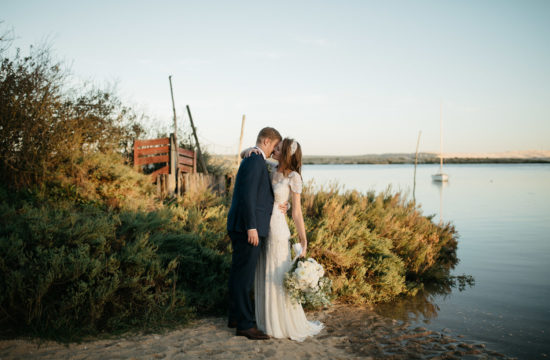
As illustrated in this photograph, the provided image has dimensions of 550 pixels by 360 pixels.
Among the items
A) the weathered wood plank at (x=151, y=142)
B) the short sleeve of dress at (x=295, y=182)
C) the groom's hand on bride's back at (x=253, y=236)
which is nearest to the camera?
the groom's hand on bride's back at (x=253, y=236)

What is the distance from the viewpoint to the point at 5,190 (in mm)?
7812

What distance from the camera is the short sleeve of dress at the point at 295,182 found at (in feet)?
14.0

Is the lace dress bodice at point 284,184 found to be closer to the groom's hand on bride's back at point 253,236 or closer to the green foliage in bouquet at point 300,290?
the groom's hand on bride's back at point 253,236

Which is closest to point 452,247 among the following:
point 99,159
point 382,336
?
point 382,336

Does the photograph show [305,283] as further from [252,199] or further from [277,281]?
[252,199]

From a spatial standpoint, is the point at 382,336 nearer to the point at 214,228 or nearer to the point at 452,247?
the point at 214,228

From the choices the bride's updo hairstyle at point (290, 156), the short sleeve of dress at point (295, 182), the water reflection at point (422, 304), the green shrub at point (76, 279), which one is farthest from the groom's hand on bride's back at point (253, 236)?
the water reflection at point (422, 304)

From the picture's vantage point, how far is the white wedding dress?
13.8 feet

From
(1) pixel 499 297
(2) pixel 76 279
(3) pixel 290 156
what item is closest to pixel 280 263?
(3) pixel 290 156

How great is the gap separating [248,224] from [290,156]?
0.93 metres

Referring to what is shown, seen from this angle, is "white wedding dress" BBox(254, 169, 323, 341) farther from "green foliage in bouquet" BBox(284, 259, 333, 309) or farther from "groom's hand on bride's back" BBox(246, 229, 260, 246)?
"groom's hand on bride's back" BBox(246, 229, 260, 246)

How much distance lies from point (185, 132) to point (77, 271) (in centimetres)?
1194

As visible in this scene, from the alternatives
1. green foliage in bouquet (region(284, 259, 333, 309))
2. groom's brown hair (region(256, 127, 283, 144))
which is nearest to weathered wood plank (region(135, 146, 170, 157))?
groom's brown hair (region(256, 127, 283, 144))

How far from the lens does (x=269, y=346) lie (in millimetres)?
3973
